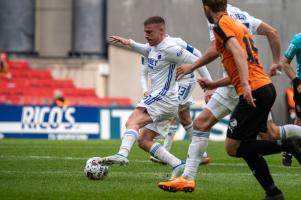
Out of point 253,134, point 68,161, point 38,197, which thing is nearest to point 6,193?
point 38,197

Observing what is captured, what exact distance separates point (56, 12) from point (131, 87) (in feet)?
14.7

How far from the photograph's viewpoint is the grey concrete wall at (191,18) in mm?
33688

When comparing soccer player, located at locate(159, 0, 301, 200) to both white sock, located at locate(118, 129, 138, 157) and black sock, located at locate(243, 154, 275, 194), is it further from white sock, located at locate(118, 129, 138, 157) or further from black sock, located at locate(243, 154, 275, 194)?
white sock, located at locate(118, 129, 138, 157)

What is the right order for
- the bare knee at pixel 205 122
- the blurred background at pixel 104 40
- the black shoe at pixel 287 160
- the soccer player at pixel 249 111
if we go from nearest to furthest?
the soccer player at pixel 249 111, the bare knee at pixel 205 122, the black shoe at pixel 287 160, the blurred background at pixel 104 40

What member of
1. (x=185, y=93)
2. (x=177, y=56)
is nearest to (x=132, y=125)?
(x=177, y=56)

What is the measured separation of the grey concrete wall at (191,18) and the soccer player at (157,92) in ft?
71.2

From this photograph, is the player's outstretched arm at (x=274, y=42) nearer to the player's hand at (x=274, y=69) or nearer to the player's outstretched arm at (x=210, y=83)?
the player's hand at (x=274, y=69)

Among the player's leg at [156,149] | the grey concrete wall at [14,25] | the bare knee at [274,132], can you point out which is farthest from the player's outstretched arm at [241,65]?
the grey concrete wall at [14,25]

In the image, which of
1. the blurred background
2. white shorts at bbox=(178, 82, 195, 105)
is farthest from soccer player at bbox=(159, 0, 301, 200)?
the blurred background

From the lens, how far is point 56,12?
118ft

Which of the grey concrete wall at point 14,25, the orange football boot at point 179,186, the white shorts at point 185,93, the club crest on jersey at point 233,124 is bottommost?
the orange football boot at point 179,186

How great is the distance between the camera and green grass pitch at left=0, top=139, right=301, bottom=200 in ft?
31.6

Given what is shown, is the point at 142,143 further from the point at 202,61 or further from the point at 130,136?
the point at 202,61

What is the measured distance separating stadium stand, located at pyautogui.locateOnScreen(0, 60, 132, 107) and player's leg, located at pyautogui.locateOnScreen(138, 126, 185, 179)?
18639mm
